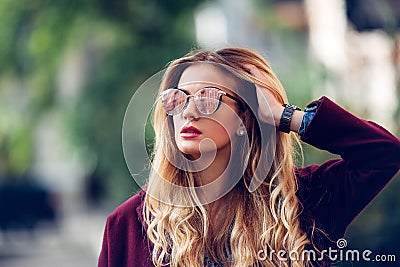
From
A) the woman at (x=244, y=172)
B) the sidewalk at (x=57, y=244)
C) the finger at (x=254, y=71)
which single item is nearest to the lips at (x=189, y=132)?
the woman at (x=244, y=172)

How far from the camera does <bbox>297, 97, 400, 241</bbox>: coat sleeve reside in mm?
1674

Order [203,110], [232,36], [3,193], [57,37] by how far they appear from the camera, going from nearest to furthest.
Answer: [203,110] → [232,36] → [57,37] → [3,193]

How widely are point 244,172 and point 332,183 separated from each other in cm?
19

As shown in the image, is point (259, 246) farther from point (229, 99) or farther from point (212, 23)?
point (212, 23)

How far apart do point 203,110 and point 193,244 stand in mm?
282

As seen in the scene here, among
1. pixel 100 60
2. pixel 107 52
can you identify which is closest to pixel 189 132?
pixel 107 52

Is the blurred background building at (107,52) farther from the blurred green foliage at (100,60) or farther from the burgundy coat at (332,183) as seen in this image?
the burgundy coat at (332,183)

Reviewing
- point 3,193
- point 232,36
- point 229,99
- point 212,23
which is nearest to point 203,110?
point 229,99

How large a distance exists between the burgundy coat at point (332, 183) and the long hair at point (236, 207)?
1.5 inches

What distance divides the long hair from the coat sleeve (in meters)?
0.05

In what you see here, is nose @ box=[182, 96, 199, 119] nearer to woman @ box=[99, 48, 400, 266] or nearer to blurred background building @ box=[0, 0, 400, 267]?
woman @ box=[99, 48, 400, 266]

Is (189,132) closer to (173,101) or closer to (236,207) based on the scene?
(173,101)

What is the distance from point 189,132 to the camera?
1.64 m

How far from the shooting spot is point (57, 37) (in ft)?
18.0
